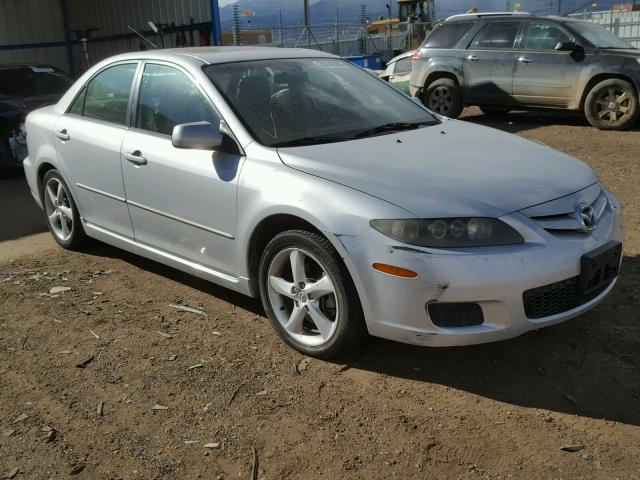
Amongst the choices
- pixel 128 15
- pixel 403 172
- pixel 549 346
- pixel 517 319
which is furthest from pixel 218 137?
pixel 128 15

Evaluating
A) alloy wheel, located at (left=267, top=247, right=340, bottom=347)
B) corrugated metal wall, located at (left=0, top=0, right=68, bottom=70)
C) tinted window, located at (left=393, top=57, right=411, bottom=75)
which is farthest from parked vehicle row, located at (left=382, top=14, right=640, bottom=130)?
corrugated metal wall, located at (left=0, top=0, right=68, bottom=70)

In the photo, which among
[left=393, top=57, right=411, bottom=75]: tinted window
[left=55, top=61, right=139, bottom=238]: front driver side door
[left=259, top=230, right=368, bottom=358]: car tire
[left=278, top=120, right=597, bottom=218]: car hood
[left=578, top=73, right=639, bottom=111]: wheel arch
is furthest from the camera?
[left=393, top=57, right=411, bottom=75]: tinted window

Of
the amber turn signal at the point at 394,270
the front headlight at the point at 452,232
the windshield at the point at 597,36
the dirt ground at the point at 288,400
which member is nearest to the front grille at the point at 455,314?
the amber turn signal at the point at 394,270

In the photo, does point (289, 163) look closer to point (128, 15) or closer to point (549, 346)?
point (549, 346)

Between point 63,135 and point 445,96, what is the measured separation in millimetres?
8337

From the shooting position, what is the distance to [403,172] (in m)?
3.40

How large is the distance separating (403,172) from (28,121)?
3778mm

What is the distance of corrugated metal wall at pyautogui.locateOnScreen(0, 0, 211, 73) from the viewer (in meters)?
15.1

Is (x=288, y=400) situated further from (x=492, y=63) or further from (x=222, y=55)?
(x=492, y=63)

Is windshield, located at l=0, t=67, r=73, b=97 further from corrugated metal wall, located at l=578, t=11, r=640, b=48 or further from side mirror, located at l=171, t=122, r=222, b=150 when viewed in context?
corrugated metal wall, located at l=578, t=11, r=640, b=48

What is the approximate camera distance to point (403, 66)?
15078mm

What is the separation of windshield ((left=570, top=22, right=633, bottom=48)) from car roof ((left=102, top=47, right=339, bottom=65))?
738 cm

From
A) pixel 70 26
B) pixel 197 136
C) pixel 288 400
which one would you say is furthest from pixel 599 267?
pixel 70 26

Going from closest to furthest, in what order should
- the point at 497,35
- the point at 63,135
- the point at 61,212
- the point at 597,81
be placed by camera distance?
the point at 63,135
the point at 61,212
the point at 597,81
the point at 497,35
